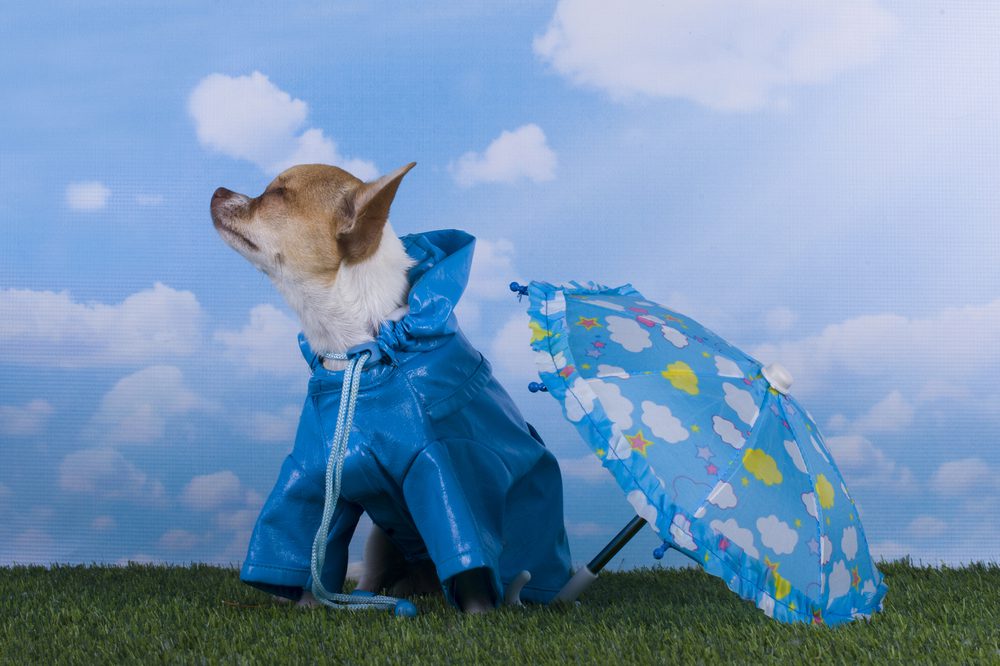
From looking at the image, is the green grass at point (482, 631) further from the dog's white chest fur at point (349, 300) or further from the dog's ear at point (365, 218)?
A: the dog's ear at point (365, 218)

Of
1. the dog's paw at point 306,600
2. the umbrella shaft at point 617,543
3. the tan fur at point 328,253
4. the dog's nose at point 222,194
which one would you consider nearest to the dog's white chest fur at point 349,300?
the tan fur at point 328,253

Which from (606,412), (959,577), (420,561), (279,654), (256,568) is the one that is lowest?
(279,654)

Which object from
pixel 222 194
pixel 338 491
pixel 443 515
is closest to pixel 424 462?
pixel 443 515

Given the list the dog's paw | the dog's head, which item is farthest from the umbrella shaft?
the dog's head

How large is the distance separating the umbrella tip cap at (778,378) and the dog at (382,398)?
80cm

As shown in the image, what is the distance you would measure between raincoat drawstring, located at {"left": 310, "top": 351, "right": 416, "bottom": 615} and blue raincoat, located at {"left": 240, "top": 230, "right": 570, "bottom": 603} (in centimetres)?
3

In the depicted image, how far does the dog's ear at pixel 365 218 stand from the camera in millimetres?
2918

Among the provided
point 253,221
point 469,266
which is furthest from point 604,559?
point 253,221

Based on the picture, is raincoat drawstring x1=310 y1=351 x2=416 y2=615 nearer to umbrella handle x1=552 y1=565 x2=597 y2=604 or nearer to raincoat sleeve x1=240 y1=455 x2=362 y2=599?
raincoat sleeve x1=240 y1=455 x2=362 y2=599

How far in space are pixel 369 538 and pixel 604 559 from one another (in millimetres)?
809

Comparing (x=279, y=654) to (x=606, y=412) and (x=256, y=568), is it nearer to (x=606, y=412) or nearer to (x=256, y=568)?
(x=256, y=568)

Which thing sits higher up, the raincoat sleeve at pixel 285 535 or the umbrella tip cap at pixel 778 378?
the umbrella tip cap at pixel 778 378

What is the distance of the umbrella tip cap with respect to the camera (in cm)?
276

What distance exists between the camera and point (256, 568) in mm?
3090
